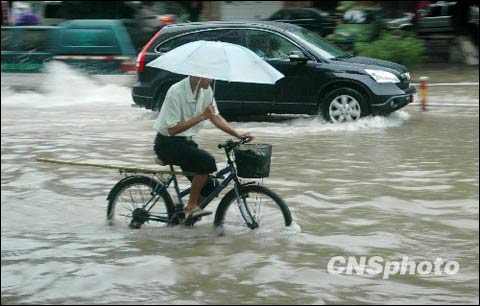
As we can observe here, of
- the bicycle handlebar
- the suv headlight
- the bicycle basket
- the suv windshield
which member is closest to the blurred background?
the suv windshield

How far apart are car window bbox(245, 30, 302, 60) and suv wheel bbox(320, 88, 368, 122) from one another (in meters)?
0.98

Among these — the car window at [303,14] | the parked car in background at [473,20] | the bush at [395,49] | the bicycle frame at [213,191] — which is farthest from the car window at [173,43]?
the parked car in background at [473,20]

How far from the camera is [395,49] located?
21.4 metres

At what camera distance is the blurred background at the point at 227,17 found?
56.1 feet

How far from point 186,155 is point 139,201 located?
2.26ft

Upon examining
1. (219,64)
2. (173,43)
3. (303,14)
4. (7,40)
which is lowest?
(7,40)

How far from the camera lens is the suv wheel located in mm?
13023

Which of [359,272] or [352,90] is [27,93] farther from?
[359,272]

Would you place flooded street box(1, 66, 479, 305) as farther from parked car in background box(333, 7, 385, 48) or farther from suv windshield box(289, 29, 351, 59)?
parked car in background box(333, 7, 385, 48)

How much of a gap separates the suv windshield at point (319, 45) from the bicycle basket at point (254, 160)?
275 inches

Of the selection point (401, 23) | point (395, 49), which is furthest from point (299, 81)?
point (401, 23)

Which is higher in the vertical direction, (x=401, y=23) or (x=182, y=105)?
(x=182, y=105)

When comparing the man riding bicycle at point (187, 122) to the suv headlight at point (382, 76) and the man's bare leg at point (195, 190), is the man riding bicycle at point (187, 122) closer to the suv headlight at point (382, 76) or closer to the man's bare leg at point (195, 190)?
the man's bare leg at point (195, 190)

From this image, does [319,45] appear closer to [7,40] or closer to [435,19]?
[7,40]
